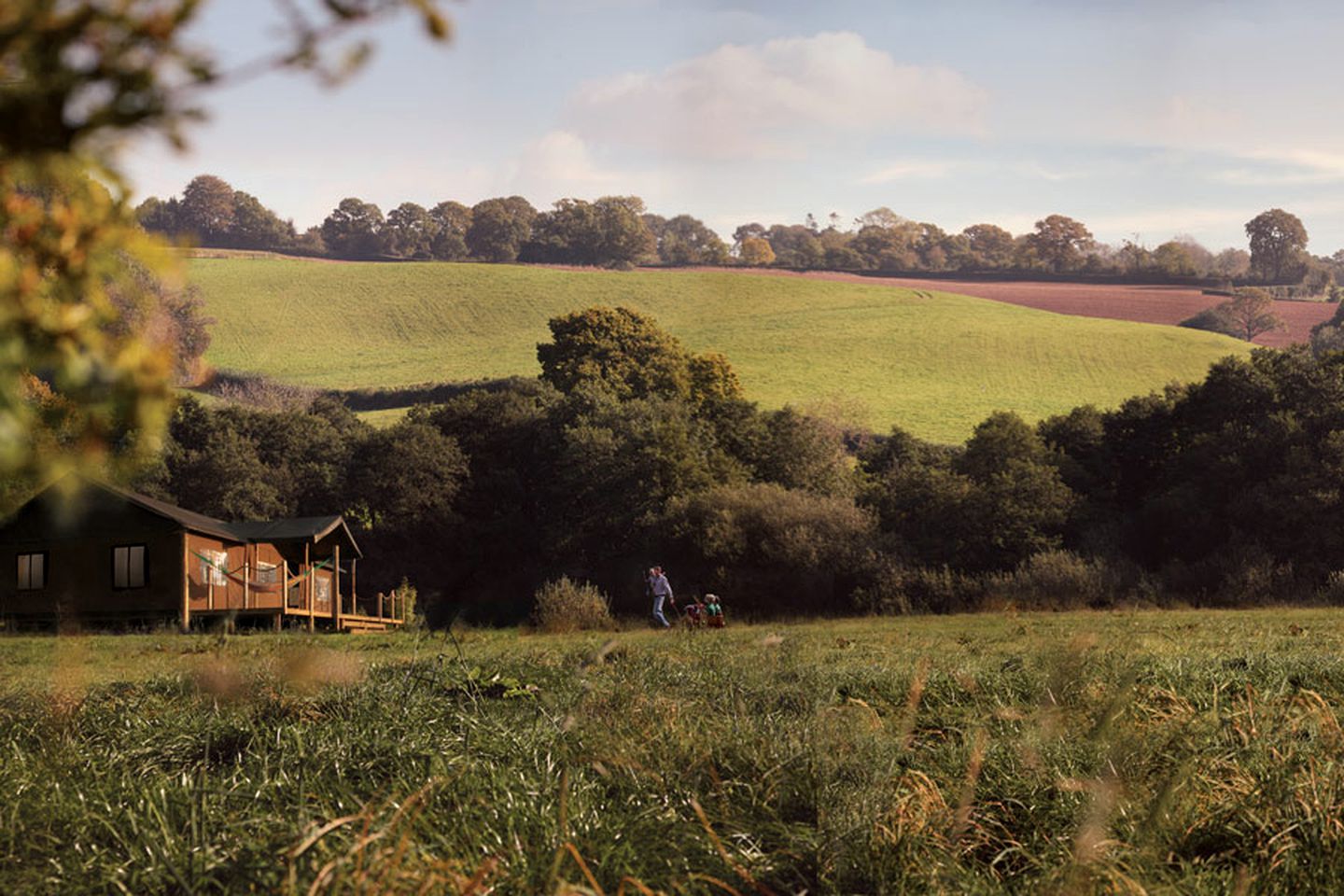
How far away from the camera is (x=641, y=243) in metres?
116

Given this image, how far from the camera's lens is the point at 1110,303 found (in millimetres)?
98750

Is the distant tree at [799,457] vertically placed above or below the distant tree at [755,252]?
below

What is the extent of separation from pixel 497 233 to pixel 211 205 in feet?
88.4

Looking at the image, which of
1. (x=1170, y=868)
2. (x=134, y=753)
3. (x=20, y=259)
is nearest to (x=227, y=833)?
(x=134, y=753)

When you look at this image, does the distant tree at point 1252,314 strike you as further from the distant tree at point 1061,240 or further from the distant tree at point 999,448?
the distant tree at point 999,448

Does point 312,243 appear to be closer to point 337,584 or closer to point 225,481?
point 225,481

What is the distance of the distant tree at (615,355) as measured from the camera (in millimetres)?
62156

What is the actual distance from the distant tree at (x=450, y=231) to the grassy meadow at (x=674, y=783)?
370 ft

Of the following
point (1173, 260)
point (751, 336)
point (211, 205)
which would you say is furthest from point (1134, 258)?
point (211, 205)

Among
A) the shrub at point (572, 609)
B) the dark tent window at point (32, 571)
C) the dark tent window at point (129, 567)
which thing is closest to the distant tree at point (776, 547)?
the shrub at point (572, 609)

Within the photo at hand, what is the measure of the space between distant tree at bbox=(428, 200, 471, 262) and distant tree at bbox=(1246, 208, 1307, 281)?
7248 cm

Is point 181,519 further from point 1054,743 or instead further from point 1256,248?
point 1256,248

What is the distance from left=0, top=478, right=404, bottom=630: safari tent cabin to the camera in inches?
1384

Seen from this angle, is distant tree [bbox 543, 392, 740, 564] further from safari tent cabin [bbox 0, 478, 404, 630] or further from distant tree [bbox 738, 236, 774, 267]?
distant tree [bbox 738, 236, 774, 267]
